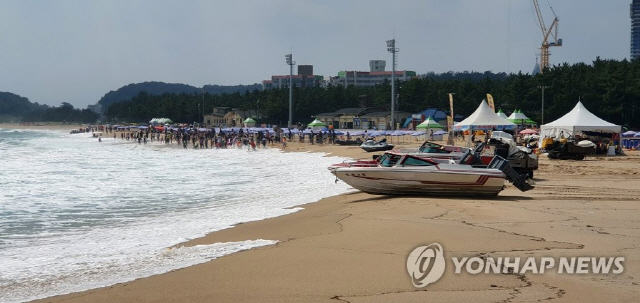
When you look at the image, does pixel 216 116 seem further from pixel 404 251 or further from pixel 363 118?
pixel 404 251

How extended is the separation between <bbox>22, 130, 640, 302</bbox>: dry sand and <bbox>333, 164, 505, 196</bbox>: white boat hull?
0.44 m

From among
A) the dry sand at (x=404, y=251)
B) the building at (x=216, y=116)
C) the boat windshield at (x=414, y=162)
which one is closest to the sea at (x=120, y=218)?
the dry sand at (x=404, y=251)

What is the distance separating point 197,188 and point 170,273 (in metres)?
15.3

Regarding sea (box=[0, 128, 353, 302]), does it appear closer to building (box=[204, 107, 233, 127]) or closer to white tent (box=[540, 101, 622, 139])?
white tent (box=[540, 101, 622, 139])

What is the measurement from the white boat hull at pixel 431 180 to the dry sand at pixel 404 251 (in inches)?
17.3

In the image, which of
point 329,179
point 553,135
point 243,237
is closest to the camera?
point 243,237

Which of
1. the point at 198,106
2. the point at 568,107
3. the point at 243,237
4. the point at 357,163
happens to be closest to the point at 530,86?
the point at 568,107

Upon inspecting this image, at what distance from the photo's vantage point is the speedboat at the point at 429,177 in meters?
15.8

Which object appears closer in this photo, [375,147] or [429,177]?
[429,177]

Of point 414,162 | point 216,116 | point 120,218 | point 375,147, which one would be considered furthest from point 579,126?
point 216,116

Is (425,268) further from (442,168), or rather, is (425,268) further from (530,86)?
(530,86)

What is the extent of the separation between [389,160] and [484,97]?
68.6m

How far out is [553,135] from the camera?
35.7 meters

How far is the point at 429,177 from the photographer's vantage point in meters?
16.1
